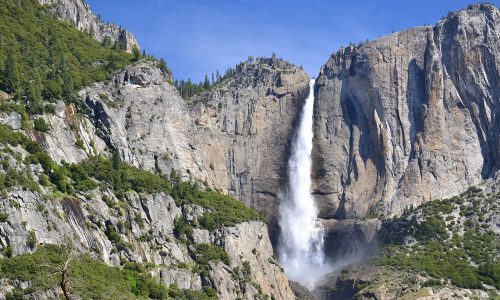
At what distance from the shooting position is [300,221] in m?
146

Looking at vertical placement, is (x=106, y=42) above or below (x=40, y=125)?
above

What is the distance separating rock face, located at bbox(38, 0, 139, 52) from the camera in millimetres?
154125

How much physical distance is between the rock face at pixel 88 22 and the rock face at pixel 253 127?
2213cm

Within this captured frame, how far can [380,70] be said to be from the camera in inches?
5910

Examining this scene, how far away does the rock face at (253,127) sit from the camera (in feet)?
482

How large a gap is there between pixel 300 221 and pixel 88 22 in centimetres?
5233

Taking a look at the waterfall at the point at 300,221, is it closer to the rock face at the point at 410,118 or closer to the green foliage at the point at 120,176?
the rock face at the point at 410,118

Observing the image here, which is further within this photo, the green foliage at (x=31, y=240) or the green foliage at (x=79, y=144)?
the green foliage at (x=79, y=144)

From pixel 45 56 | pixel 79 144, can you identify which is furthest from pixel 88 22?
pixel 79 144

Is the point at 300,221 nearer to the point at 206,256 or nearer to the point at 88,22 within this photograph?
the point at 206,256

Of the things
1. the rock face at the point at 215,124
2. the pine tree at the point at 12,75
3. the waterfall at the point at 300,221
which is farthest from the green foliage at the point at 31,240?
the waterfall at the point at 300,221

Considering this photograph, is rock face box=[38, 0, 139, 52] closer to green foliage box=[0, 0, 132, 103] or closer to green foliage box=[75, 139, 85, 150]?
green foliage box=[0, 0, 132, 103]

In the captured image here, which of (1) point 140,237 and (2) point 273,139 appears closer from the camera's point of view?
(1) point 140,237

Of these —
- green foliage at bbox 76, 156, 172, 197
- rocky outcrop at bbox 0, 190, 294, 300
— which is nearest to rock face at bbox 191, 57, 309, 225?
rocky outcrop at bbox 0, 190, 294, 300
